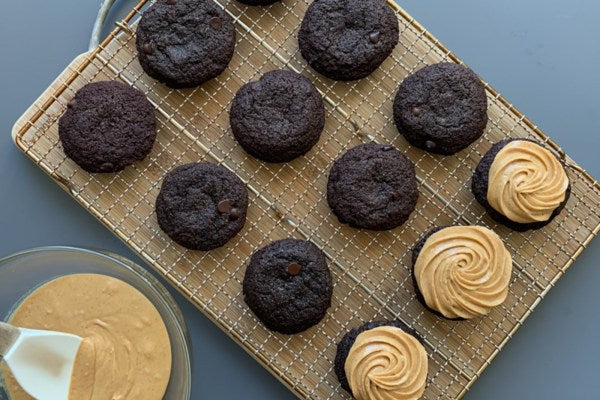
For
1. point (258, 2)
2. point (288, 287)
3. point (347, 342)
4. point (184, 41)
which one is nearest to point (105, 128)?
point (184, 41)

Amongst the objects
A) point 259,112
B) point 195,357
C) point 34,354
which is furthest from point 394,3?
point 34,354

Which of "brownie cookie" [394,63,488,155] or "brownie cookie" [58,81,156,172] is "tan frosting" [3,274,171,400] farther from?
"brownie cookie" [394,63,488,155]

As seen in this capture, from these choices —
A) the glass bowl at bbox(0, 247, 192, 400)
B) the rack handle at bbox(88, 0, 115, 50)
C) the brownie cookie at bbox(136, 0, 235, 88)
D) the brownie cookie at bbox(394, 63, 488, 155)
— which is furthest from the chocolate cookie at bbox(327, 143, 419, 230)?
the rack handle at bbox(88, 0, 115, 50)

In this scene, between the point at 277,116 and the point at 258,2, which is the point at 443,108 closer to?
the point at 277,116

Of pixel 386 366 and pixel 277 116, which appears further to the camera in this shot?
pixel 277 116

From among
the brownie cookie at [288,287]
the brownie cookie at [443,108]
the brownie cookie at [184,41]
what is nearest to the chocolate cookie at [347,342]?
the brownie cookie at [288,287]

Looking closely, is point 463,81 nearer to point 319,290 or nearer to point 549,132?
point 549,132

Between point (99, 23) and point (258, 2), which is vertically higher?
point (258, 2)
